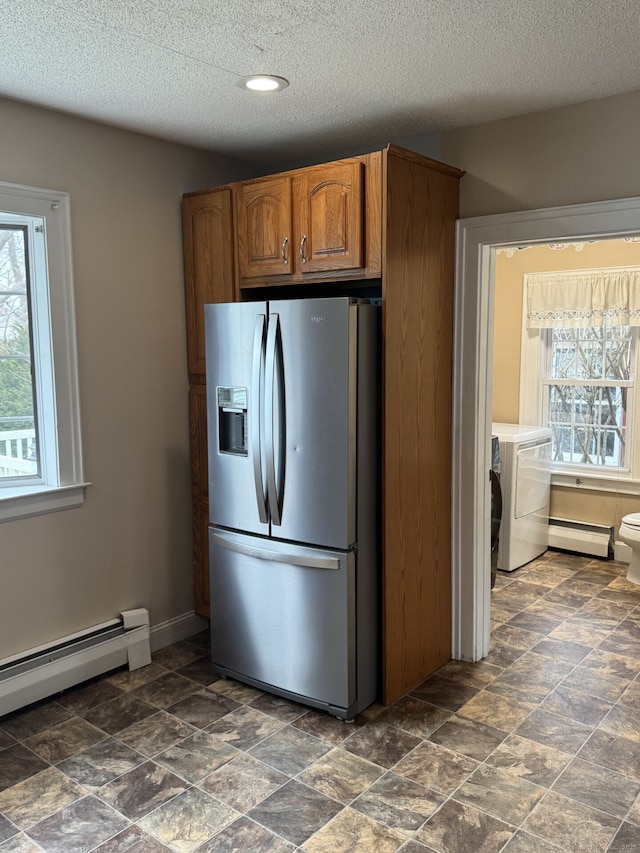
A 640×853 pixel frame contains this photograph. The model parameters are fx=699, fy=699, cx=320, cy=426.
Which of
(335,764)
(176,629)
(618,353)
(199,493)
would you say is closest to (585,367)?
(618,353)

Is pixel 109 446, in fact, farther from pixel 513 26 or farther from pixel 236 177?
pixel 513 26

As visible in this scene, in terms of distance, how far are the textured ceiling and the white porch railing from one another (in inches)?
53.5

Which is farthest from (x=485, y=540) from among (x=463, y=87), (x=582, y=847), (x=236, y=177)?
(x=236, y=177)

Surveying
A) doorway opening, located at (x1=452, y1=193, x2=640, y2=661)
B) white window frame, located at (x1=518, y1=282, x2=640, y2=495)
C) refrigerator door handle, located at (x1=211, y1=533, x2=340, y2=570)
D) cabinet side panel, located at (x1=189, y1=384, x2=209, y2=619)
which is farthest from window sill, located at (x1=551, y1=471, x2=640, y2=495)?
refrigerator door handle, located at (x1=211, y1=533, x2=340, y2=570)

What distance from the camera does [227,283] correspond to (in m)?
3.31

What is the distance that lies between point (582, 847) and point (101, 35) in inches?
112

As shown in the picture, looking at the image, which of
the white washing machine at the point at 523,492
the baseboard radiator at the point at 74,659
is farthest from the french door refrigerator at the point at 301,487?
the white washing machine at the point at 523,492

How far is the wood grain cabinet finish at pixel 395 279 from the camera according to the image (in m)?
2.74

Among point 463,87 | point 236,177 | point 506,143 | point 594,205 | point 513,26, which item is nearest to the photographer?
point 513,26

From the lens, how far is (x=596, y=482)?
4.92m

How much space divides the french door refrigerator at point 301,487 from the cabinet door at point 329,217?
259 mm

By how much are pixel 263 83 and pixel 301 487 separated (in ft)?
4.97

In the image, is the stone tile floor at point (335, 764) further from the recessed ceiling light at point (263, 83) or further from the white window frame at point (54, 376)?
the recessed ceiling light at point (263, 83)

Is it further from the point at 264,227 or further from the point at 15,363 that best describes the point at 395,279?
the point at 15,363
